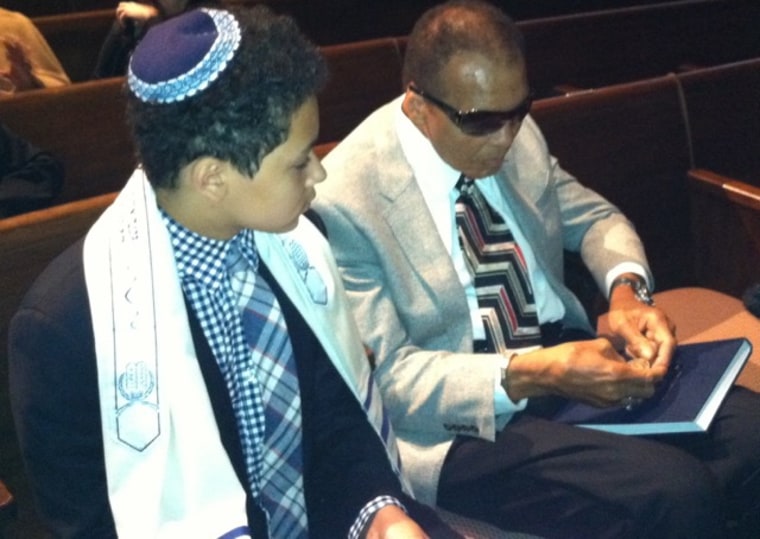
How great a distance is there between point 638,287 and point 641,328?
160 millimetres

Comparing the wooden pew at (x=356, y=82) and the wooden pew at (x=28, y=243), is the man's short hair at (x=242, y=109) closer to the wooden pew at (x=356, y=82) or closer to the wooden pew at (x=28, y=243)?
the wooden pew at (x=28, y=243)

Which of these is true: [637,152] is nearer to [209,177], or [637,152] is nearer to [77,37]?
[209,177]

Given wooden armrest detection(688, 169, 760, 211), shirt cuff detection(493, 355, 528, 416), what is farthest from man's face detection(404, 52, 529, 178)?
wooden armrest detection(688, 169, 760, 211)

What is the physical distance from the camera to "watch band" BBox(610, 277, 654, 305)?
1.99 m

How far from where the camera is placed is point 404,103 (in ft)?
6.14

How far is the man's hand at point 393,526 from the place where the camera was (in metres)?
1.35

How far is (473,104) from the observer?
1.74m

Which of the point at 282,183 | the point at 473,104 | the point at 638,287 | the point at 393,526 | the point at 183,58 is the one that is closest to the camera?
the point at 183,58

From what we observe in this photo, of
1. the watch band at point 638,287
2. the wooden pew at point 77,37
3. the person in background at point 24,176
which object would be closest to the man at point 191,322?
the watch band at point 638,287

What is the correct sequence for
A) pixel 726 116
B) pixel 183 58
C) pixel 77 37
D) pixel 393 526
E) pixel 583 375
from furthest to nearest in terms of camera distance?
pixel 77 37 < pixel 726 116 < pixel 583 375 < pixel 393 526 < pixel 183 58

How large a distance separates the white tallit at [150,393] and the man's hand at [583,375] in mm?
616

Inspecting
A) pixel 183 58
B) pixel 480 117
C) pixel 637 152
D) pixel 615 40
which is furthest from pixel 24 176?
pixel 615 40

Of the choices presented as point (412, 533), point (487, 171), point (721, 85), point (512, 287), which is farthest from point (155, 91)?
point (721, 85)

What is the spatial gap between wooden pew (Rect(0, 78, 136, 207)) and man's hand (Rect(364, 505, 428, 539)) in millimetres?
1785
